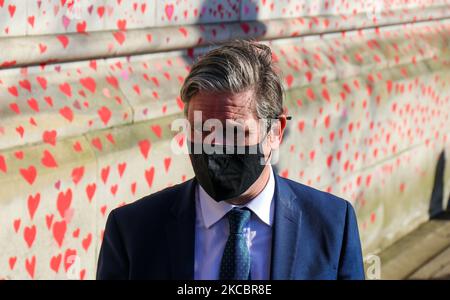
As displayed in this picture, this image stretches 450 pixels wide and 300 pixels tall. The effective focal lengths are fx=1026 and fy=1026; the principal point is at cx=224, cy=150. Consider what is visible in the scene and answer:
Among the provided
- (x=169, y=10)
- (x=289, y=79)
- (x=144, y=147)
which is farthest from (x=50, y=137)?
(x=289, y=79)

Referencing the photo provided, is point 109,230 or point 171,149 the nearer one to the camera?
point 109,230

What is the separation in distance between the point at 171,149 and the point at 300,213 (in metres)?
2.15

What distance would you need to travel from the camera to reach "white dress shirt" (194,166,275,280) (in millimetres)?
2643

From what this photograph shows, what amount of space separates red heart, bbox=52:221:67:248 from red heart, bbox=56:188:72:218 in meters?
0.04

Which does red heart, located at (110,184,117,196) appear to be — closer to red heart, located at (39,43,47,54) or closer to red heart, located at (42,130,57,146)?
red heart, located at (42,130,57,146)

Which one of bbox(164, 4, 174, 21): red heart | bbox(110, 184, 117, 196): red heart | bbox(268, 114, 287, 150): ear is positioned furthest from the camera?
bbox(164, 4, 174, 21): red heart

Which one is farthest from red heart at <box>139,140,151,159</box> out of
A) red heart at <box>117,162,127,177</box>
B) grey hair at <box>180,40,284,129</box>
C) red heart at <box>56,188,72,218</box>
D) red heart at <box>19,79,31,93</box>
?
grey hair at <box>180,40,284,129</box>

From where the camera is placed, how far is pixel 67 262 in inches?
169

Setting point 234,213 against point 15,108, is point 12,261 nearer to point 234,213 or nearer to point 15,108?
point 15,108

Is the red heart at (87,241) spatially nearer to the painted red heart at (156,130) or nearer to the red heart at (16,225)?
the red heart at (16,225)

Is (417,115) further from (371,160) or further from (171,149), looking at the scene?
(171,149)

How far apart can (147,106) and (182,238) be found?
213cm

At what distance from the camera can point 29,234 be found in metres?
4.02
